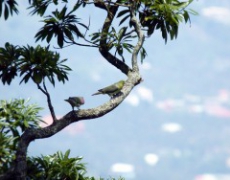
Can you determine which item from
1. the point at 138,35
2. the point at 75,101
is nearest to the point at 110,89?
the point at 75,101

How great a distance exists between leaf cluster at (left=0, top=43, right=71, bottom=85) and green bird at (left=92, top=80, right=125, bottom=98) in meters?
0.97

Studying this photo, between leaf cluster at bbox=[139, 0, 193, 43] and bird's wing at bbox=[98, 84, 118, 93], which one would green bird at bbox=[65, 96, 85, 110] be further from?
leaf cluster at bbox=[139, 0, 193, 43]

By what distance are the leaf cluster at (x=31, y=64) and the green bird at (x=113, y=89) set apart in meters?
0.97

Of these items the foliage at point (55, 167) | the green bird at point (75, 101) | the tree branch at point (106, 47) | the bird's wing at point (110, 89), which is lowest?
the foliage at point (55, 167)

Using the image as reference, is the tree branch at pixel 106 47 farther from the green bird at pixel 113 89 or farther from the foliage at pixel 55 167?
the foliage at pixel 55 167

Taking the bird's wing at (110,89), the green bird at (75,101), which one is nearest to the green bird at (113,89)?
the bird's wing at (110,89)

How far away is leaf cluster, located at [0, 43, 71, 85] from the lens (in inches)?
483

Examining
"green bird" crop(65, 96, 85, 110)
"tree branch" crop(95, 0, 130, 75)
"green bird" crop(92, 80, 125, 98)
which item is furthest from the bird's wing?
"tree branch" crop(95, 0, 130, 75)

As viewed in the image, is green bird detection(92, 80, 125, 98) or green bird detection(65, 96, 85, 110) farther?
green bird detection(92, 80, 125, 98)

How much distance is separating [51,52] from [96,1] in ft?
5.87

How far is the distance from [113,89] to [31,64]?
171 cm

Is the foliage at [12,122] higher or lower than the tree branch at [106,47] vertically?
lower

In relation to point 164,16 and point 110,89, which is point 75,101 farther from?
point 164,16

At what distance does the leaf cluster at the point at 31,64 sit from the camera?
12.3 m
